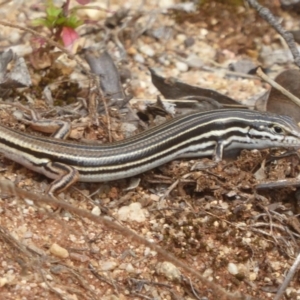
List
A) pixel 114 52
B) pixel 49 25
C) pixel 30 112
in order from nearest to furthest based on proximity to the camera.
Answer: pixel 30 112, pixel 49 25, pixel 114 52

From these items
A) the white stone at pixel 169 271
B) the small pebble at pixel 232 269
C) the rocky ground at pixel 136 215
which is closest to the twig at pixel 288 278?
the rocky ground at pixel 136 215

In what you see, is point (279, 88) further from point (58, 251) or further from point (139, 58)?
point (58, 251)

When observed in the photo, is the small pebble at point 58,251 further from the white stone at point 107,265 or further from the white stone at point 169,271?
the white stone at point 169,271

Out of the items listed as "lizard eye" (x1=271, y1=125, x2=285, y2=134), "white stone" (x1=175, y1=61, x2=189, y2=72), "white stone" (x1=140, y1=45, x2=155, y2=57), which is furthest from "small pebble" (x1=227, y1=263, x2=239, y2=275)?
"white stone" (x1=140, y1=45, x2=155, y2=57)

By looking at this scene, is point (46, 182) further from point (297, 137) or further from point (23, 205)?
point (297, 137)

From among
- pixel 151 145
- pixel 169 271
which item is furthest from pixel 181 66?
pixel 169 271

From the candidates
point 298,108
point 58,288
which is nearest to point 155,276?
point 58,288

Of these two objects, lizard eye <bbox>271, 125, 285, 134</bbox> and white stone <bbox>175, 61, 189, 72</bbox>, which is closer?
lizard eye <bbox>271, 125, 285, 134</bbox>

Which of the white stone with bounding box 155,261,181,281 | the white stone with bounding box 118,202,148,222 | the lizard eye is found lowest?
the white stone with bounding box 155,261,181,281

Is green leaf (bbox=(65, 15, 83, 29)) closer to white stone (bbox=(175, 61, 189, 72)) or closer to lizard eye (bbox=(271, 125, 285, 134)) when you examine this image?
white stone (bbox=(175, 61, 189, 72))
